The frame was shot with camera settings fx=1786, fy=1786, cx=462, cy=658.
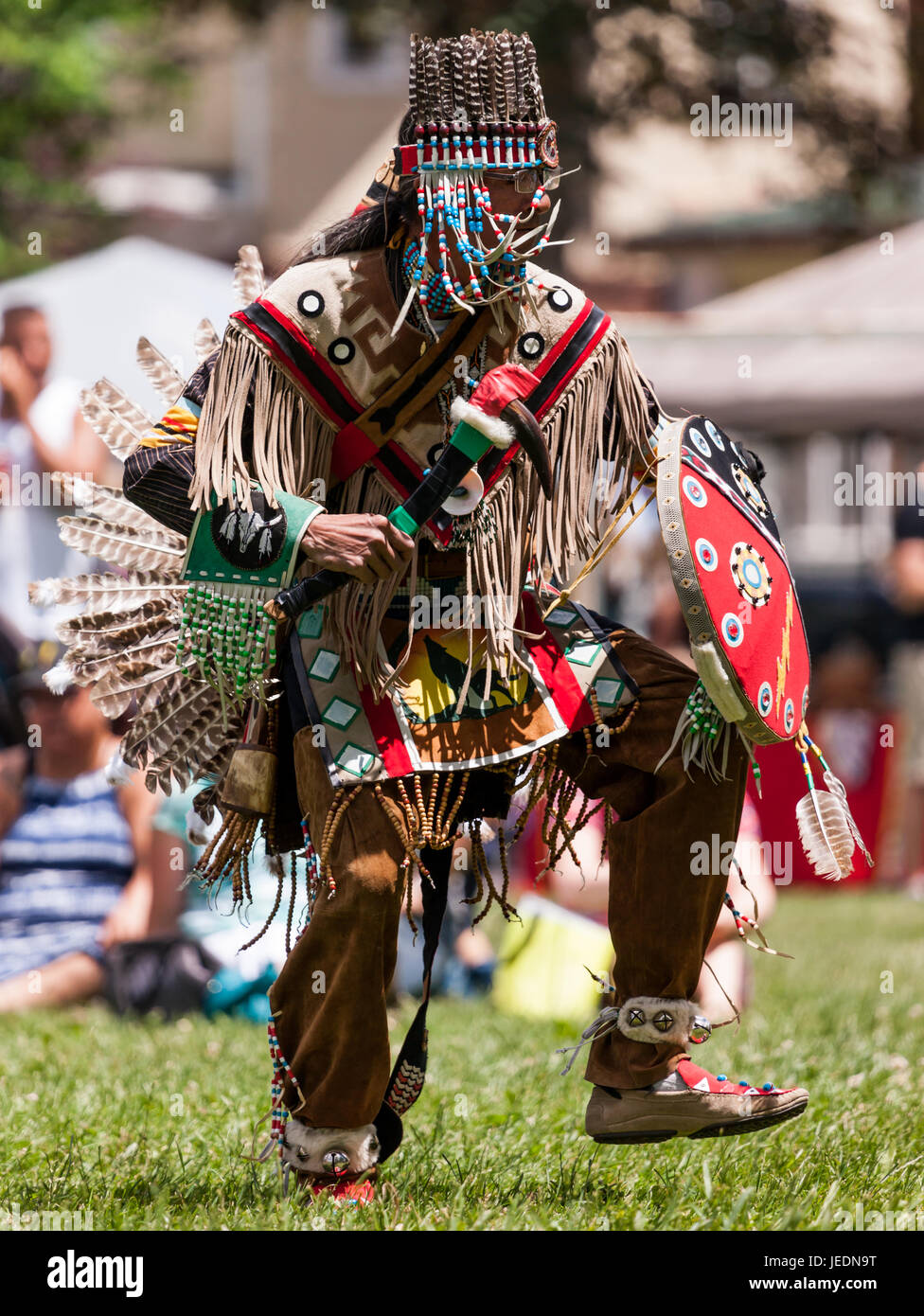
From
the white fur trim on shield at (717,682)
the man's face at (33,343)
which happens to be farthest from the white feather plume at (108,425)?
the man's face at (33,343)

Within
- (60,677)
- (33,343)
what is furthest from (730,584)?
(33,343)

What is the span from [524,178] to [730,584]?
0.78 meters

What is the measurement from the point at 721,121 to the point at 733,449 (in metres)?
11.4

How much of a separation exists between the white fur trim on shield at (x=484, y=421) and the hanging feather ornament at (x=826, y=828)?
0.79 meters

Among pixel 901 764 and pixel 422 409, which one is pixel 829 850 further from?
pixel 901 764

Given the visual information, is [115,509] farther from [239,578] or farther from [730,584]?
Answer: [730,584]

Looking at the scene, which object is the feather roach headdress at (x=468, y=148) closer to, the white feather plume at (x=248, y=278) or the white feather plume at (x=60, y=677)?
the white feather plume at (x=248, y=278)

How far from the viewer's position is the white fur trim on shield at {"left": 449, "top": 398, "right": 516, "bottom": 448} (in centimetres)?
297

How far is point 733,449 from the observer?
132 inches

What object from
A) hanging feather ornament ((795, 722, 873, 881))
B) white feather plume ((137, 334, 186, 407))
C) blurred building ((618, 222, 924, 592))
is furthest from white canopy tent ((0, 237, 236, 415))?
hanging feather ornament ((795, 722, 873, 881))

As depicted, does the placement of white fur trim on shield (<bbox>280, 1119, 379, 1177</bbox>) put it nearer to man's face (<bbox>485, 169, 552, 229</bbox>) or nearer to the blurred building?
man's face (<bbox>485, 169, 552, 229</bbox>)

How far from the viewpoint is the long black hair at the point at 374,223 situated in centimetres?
307

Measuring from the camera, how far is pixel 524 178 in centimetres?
303

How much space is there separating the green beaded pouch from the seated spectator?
3.08 m
